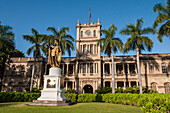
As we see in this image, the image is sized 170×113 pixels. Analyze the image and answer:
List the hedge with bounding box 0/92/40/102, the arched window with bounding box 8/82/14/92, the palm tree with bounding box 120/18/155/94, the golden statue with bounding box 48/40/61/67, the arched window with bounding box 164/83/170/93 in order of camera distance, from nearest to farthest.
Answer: the golden statue with bounding box 48/40/61/67, the hedge with bounding box 0/92/40/102, the palm tree with bounding box 120/18/155/94, the arched window with bounding box 164/83/170/93, the arched window with bounding box 8/82/14/92

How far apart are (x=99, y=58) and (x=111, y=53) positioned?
280 inches

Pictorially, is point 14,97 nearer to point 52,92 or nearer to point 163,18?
point 52,92

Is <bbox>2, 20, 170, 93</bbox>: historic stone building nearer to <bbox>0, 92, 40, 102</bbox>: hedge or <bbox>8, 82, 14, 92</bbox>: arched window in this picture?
<bbox>8, 82, 14, 92</bbox>: arched window

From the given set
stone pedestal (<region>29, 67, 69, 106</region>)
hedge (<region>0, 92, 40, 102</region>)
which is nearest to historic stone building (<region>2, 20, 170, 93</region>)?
hedge (<region>0, 92, 40, 102</region>)

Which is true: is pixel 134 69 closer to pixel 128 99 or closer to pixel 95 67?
pixel 95 67

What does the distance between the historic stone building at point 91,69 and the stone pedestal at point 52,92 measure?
55.7ft

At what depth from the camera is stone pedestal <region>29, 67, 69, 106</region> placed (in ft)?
45.3

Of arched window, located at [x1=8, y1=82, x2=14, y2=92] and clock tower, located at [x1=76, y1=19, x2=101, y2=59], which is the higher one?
clock tower, located at [x1=76, y1=19, x2=101, y2=59]

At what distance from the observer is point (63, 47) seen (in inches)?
1049

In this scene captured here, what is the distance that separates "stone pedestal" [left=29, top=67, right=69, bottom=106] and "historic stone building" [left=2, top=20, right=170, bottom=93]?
17.0 meters

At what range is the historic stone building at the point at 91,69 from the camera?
103 ft

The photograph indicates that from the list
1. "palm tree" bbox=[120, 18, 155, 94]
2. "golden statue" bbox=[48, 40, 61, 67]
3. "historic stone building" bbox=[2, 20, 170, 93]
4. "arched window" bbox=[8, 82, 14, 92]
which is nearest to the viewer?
"golden statue" bbox=[48, 40, 61, 67]

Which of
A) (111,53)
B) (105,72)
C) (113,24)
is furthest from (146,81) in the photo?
(113,24)

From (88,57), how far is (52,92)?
779 inches
